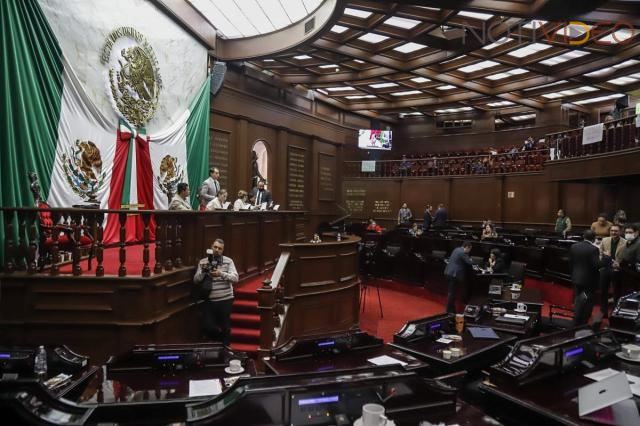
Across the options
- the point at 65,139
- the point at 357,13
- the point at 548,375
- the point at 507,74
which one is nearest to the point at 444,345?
the point at 548,375

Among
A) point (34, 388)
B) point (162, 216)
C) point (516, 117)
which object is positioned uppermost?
point (516, 117)

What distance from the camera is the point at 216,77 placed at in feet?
32.6

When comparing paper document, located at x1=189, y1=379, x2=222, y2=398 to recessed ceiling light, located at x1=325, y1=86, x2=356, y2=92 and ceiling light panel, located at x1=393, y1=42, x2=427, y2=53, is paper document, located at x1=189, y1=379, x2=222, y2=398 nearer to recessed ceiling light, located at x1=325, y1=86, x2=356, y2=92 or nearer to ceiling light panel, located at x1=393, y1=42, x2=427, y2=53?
ceiling light panel, located at x1=393, y1=42, x2=427, y2=53

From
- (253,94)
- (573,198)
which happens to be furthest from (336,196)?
(573,198)

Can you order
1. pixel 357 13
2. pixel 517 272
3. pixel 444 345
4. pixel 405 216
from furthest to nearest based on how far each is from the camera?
pixel 405 216, pixel 357 13, pixel 517 272, pixel 444 345

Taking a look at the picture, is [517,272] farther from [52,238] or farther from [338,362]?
[52,238]

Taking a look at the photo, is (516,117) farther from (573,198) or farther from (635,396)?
(635,396)

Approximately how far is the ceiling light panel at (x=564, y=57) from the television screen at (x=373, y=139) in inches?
257

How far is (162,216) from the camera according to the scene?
464cm

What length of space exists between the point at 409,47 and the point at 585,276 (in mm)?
7610

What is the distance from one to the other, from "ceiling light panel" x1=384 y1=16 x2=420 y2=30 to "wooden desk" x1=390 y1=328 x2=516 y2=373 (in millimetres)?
7653

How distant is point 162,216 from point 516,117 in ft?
54.1

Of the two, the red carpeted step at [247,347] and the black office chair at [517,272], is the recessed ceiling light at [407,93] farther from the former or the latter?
the red carpeted step at [247,347]

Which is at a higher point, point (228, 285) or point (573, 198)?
point (573, 198)
